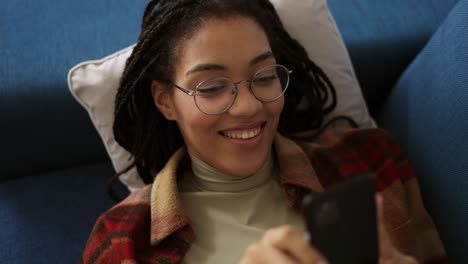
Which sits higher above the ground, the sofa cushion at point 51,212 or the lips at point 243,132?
the lips at point 243,132

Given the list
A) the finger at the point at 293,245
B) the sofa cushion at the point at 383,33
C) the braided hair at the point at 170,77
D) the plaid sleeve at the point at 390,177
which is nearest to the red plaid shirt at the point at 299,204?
the plaid sleeve at the point at 390,177

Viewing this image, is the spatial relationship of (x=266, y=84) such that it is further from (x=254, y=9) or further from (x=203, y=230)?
(x=203, y=230)

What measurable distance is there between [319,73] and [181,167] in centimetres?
46

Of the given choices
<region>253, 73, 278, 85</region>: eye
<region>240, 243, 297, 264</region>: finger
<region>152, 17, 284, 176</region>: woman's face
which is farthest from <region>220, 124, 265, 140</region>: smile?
<region>240, 243, 297, 264</region>: finger

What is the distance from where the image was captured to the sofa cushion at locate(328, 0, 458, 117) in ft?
4.63

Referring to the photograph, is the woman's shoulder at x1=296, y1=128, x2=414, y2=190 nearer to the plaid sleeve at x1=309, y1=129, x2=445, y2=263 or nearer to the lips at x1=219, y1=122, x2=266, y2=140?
the plaid sleeve at x1=309, y1=129, x2=445, y2=263

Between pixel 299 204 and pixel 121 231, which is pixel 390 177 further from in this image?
pixel 121 231

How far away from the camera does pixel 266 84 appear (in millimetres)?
985

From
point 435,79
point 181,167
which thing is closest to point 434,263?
point 435,79

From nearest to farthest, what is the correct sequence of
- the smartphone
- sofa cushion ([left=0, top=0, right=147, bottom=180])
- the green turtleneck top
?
the smartphone < the green turtleneck top < sofa cushion ([left=0, top=0, right=147, bottom=180])

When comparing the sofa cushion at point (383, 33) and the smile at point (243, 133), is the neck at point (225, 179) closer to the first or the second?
the smile at point (243, 133)

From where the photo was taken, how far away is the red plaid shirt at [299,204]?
1.05 meters

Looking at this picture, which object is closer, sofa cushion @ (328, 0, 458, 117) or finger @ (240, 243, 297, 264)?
finger @ (240, 243, 297, 264)

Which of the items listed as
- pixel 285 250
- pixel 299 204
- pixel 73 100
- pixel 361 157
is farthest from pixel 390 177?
pixel 73 100
